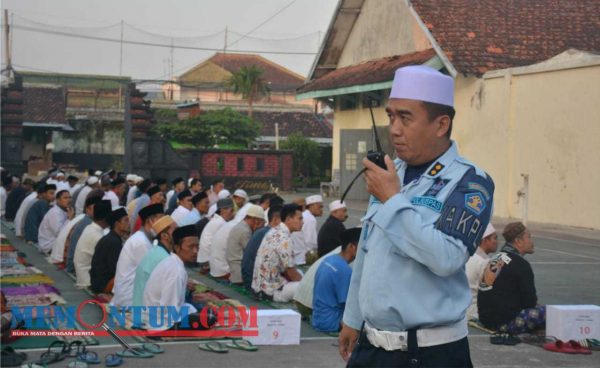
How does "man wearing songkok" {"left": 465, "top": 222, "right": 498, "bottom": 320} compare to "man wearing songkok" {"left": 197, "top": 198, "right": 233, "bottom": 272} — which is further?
"man wearing songkok" {"left": 197, "top": 198, "right": 233, "bottom": 272}

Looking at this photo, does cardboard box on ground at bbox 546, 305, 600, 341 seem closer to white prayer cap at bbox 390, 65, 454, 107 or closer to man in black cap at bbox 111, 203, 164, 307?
man in black cap at bbox 111, 203, 164, 307

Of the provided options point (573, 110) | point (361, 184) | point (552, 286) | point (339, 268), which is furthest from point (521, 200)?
point (339, 268)

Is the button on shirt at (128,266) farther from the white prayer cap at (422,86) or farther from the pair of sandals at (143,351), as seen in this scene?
the white prayer cap at (422,86)

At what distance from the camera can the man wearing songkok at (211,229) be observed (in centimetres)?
1415

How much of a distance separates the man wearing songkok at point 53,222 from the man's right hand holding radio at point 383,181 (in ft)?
44.6

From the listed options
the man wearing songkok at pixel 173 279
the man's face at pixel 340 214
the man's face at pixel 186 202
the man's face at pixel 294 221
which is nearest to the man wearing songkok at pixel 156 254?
the man wearing songkok at pixel 173 279

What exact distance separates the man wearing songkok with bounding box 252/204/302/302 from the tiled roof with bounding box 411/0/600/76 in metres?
15.1

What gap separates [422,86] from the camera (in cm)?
341

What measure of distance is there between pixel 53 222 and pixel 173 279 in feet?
27.4

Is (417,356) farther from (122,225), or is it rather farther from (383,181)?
(122,225)

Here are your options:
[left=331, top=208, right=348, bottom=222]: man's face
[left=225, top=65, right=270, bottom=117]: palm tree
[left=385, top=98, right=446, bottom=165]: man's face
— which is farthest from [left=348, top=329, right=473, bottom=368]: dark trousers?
[left=225, top=65, right=270, bottom=117]: palm tree

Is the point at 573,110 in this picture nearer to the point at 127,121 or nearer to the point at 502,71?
the point at 502,71

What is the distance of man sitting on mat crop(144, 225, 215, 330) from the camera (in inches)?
338

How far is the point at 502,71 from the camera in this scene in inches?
966
